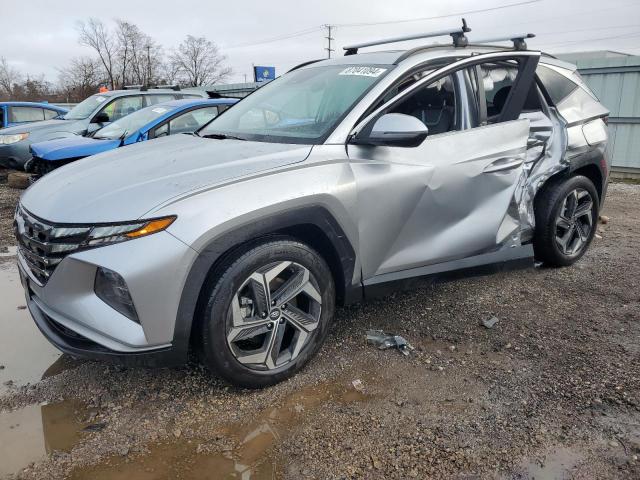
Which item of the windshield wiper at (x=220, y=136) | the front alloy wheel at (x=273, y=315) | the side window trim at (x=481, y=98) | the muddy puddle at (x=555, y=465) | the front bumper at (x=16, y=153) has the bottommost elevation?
the muddy puddle at (x=555, y=465)

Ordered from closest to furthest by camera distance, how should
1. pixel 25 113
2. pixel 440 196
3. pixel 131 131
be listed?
pixel 440 196, pixel 131 131, pixel 25 113

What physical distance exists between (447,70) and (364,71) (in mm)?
532

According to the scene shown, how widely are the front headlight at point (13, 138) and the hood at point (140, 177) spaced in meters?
7.79

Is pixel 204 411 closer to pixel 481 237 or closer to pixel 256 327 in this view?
pixel 256 327

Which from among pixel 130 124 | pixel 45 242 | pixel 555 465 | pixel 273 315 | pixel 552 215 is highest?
pixel 130 124

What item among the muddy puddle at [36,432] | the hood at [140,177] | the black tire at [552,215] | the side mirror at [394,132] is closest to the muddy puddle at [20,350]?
the muddy puddle at [36,432]

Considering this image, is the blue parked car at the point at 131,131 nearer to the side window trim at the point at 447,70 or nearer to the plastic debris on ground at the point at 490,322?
the side window trim at the point at 447,70

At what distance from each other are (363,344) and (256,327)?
0.92 metres

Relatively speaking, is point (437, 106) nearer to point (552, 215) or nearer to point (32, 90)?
point (552, 215)

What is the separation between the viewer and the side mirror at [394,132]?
2678 mm

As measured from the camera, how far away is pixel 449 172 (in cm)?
308

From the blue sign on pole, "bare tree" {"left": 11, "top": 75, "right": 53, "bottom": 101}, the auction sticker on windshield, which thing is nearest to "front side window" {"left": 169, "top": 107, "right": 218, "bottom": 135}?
the auction sticker on windshield

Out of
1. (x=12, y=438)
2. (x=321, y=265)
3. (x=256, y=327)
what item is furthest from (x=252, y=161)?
(x=12, y=438)

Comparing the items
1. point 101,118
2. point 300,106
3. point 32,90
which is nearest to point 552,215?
point 300,106
